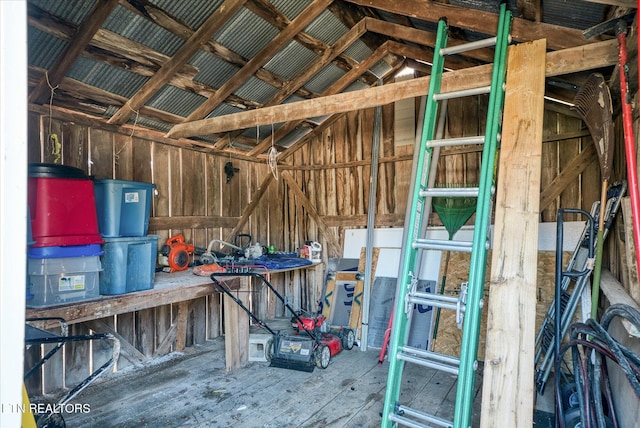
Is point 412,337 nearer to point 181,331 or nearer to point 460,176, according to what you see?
point 460,176

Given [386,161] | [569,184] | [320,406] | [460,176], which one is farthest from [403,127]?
[320,406]

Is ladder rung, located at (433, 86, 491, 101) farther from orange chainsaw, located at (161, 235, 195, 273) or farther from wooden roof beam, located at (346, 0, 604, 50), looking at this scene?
orange chainsaw, located at (161, 235, 195, 273)

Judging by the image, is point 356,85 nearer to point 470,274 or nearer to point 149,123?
point 149,123

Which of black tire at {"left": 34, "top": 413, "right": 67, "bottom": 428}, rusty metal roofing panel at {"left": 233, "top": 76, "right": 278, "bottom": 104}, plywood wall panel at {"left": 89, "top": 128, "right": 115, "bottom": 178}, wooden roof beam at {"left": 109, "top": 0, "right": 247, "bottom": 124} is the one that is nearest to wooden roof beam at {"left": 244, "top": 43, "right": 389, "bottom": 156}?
rusty metal roofing panel at {"left": 233, "top": 76, "right": 278, "bottom": 104}

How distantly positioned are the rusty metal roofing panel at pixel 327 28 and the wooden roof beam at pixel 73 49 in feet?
5.54

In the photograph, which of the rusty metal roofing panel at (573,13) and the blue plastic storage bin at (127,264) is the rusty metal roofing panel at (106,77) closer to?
the blue plastic storage bin at (127,264)

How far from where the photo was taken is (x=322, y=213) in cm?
Result: 556

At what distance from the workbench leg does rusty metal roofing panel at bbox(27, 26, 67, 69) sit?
2.40 m

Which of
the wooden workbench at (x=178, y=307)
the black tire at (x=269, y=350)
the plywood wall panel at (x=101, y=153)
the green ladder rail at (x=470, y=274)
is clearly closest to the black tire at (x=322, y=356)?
the black tire at (x=269, y=350)

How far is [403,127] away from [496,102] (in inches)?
110

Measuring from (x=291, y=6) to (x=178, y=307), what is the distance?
3.39m

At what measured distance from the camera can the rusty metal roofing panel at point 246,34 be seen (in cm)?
315

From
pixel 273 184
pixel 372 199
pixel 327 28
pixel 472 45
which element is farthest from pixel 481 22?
pixel 273 184

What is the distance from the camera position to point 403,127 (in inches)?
194
